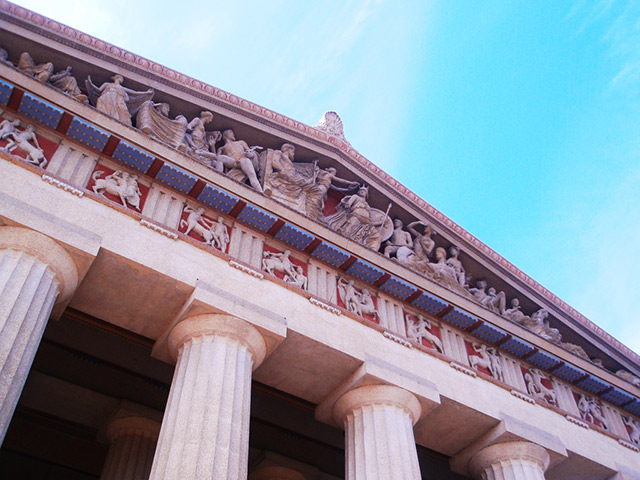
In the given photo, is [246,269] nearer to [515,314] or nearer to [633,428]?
[515,314]

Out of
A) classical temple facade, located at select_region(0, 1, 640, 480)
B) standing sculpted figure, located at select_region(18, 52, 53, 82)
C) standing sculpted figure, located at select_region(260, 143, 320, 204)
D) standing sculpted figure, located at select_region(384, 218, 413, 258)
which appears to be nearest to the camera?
classical temple facade, located at select_region(0, 1, 640, 480)

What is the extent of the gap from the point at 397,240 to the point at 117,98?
20.3 feet

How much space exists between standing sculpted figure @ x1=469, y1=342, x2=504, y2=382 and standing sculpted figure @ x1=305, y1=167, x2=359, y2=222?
397 centimetres

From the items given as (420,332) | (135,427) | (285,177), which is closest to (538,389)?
(420,332)

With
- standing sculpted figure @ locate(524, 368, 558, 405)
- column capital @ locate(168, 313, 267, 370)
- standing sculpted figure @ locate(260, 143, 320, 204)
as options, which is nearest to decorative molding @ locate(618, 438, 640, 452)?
standing sculpted figure @ locate(524, 368, 558, 405)

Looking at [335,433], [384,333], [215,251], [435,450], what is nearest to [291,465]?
[335,433]

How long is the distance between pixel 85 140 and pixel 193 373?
4087mm

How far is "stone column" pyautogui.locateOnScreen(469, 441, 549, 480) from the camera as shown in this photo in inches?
504

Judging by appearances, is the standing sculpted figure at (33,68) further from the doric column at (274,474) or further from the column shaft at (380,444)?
the doric column at (274,474)

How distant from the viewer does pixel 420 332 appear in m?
13.4

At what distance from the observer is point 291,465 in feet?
49.0

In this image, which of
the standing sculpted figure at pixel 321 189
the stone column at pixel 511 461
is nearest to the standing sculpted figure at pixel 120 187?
the standing sculpted figure at pixel 321 189

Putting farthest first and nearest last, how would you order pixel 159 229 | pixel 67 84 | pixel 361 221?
pixel 361 221 → pixel 67 84 → pixel 159 229

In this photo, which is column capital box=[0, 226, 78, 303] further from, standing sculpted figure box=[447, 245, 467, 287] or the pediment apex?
standing sculpted figure box=[447, 245, 467, 287]
